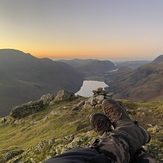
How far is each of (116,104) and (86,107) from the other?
23.7m

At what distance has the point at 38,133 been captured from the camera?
2967cm

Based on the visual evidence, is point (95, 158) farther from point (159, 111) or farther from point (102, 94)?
point (102, 94)

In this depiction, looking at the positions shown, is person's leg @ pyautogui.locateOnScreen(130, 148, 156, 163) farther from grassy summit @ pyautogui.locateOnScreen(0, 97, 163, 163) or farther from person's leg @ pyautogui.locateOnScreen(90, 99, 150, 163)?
grassy summit @ pyautogui.locateOnScreen(0, 97, 163, 163)

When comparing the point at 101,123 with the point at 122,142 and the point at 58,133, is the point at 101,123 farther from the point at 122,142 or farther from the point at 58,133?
the point at 58,133

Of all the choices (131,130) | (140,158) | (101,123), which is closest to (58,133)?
(101,123)

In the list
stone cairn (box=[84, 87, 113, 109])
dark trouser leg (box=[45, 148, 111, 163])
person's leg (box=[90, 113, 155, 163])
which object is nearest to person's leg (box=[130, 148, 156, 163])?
person's leg (box=[90, 113, 155, 163])

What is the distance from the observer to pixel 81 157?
14.4 feet

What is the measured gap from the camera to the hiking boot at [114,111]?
24.9 ft

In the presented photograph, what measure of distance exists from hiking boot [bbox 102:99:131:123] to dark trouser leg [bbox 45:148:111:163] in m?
2.82

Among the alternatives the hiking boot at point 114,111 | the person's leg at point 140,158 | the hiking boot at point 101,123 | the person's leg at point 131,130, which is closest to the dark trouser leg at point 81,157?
the person's leg at point 131,130

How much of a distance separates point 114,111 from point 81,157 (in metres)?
3.74

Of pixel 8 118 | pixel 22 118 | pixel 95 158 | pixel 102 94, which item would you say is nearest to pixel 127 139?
pixel 95 158

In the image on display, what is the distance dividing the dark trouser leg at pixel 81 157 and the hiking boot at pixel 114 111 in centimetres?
282

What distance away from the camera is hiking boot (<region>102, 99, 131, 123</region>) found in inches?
299
